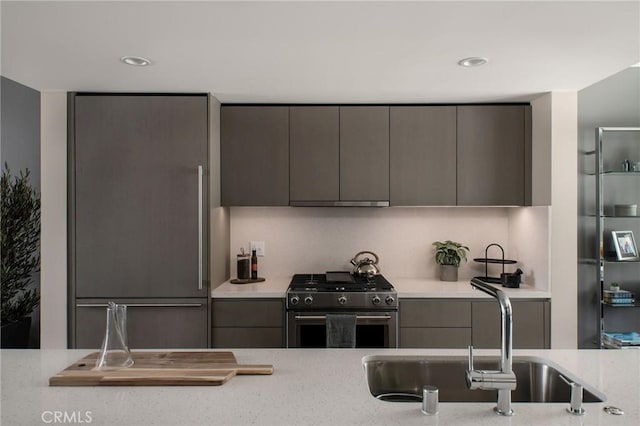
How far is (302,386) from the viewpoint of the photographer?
149cm

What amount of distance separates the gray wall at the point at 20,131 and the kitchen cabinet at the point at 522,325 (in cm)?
386

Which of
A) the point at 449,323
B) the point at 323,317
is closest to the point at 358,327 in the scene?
the point at 323,317

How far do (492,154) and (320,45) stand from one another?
1.80 metres

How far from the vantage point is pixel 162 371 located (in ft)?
5.06

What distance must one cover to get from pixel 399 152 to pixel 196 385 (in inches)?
94.3

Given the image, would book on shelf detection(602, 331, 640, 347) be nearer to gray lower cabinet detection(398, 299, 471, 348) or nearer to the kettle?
gray lower cabinet detection(398, 299, 471, 348)

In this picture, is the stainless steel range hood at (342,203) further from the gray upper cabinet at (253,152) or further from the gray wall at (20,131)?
the gray wall at (20,131)

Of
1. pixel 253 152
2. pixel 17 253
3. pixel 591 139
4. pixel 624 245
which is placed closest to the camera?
pixel 624 245

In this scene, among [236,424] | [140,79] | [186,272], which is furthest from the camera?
[186,272]

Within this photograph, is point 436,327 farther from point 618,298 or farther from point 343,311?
point 618,298

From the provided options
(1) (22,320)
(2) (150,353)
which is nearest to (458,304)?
(2) (150,353)

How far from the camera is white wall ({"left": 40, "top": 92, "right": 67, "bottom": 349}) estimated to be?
305cm

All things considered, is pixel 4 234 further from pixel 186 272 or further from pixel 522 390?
pixel 522 390

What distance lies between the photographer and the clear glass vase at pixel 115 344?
152cm
